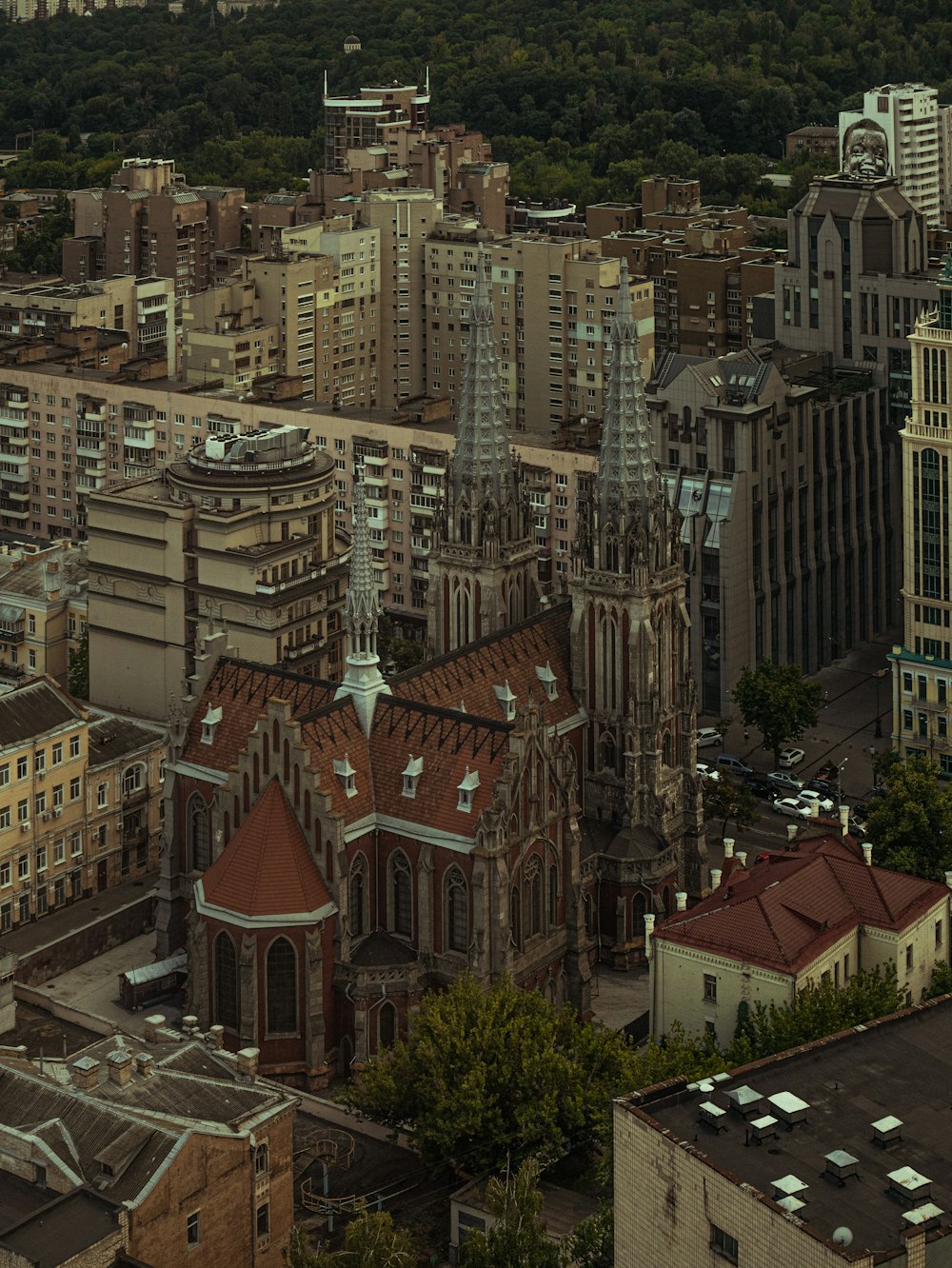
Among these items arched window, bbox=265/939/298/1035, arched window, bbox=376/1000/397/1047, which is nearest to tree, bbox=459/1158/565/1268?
arched window, bbox=376/1000/397/1047

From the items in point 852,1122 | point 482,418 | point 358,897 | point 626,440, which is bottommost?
point 852,1122

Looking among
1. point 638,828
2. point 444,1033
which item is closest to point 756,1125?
point 444,1033

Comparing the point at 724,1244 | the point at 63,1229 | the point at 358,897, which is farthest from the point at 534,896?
the point at 724,1244

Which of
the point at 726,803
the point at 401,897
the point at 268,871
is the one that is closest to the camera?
the point at 268,871

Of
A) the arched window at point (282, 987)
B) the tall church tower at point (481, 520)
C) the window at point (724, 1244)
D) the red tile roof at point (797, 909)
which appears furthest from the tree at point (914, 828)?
the window at point (724, 1244)

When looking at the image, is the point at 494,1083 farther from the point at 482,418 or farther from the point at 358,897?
the point at 482,418

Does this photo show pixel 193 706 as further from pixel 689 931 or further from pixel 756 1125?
pixel 756 1125

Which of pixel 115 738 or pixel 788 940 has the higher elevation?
pixel 115 738

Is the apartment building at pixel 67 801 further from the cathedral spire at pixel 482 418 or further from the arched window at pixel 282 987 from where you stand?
the cathedral spire at pixel 482 418
